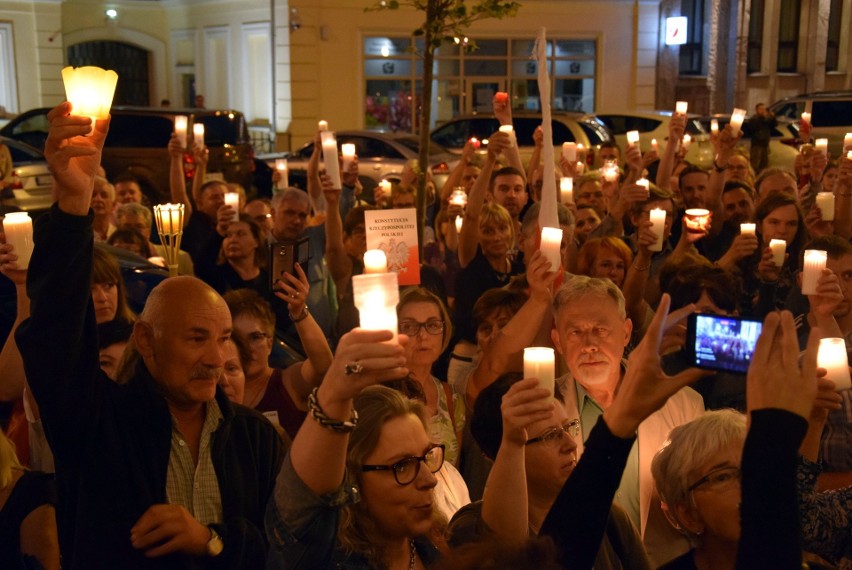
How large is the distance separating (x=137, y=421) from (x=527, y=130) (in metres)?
16.0

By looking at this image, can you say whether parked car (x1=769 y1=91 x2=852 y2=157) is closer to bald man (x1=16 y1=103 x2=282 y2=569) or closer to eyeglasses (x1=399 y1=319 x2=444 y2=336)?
eyeglasses (x1=399 y1=319 x2=444 y2=336)

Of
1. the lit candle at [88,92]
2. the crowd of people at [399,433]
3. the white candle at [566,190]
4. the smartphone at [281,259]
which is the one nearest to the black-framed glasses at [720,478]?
the crowd of people at [399,433]

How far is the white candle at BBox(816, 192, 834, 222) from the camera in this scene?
7035 mm

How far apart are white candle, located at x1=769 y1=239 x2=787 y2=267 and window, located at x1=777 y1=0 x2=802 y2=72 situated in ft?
88.7

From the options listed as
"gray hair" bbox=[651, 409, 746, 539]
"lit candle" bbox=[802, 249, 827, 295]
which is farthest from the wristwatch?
"lit candle" bbox=[802, 249, 827, 295]

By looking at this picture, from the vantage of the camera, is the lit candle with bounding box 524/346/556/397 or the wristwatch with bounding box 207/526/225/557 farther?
the wristwatch with bounding box 207/526/225/557

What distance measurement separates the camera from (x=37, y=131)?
1769cm

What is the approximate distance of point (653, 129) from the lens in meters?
19.8

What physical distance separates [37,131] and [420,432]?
16179mm

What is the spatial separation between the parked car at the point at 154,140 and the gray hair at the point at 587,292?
1292 cm

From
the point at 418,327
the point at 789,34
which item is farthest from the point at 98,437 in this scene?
the point at 789,34

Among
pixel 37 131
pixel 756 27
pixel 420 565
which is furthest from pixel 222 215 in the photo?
pixel 756 27

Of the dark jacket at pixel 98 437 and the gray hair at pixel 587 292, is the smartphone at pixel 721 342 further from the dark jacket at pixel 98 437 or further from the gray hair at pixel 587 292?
the gray hair at pixel 587 292

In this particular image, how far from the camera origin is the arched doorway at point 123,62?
28453 millimetres
